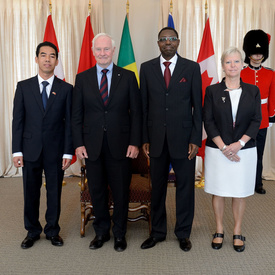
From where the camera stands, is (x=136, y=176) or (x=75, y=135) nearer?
(x=75, y=135)

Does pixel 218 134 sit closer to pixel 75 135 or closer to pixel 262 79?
pixel 75 135

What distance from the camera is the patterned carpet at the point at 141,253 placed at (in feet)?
8.92

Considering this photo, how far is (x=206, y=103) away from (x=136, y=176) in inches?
45.4

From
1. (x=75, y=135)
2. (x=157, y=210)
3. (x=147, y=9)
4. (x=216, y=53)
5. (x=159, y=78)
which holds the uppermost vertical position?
(x=147, y=9)

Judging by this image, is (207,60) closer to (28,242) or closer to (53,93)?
(53,93)

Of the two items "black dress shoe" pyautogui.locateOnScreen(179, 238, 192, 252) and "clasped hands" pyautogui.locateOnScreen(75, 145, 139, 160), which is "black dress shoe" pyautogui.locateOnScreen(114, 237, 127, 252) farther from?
"clasped hands" pyautogui.locateOnScreen(75, 145, 139, 160)

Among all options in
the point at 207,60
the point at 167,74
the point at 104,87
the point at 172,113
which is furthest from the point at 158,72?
the point at 207,60

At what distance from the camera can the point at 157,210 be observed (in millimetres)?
3119

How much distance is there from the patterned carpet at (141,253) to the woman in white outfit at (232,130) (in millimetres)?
207

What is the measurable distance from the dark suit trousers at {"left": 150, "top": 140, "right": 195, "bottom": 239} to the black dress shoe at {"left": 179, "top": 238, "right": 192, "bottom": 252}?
3 centimetres

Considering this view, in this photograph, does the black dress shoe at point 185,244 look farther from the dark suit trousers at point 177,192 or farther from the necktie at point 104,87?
the necktie at point 104,87

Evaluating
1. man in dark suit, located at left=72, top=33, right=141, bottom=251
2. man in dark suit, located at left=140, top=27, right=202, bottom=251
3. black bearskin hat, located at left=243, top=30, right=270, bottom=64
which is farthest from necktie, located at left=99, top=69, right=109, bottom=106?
black bearskin hat, located at left=243, top=30, right=270, bottom=64

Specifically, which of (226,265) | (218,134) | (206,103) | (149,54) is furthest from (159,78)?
(149,54)

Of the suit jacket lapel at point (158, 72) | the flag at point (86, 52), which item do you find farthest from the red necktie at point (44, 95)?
the flag at point (86, 52)
